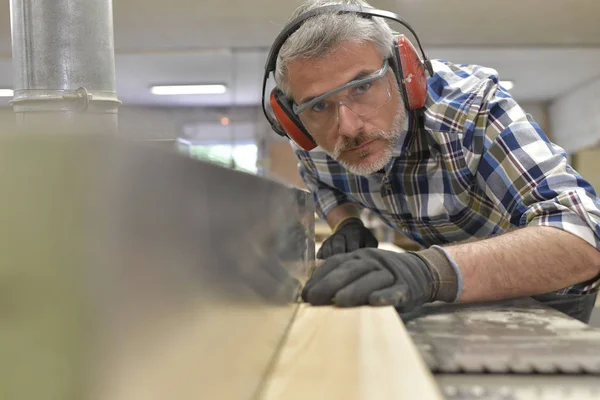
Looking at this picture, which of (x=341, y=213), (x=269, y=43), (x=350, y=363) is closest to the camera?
(x=350, y=363)

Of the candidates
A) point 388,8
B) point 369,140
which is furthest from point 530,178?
point 388,8

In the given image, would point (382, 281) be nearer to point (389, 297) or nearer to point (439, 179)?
point (389, 297)

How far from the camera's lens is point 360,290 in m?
1.06

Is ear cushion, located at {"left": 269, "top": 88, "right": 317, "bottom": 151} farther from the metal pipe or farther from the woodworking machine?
the woodworking machine

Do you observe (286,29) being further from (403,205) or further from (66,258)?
(66,258)

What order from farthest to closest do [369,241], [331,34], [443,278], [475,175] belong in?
[369,241] → [475,175] → [331,34] → [443,278]

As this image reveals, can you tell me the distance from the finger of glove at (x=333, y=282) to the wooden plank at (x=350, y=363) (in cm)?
10

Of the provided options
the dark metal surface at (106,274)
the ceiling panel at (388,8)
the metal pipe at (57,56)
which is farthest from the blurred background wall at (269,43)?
the dark metal surface at (106,274)

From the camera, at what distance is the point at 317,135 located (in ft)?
5.57

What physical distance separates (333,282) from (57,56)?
1.00 metres

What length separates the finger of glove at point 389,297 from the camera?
3.46ft

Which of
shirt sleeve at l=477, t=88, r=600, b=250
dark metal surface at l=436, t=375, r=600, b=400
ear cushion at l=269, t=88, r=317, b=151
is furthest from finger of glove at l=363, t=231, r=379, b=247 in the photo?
dark metal surface at l=436, t=375, r=600, b=400

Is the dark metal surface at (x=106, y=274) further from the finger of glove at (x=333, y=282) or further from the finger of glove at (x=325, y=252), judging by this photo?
the finger of glove at (x=325, y=252)

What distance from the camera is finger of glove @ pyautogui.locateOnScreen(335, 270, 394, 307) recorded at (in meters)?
1.06
